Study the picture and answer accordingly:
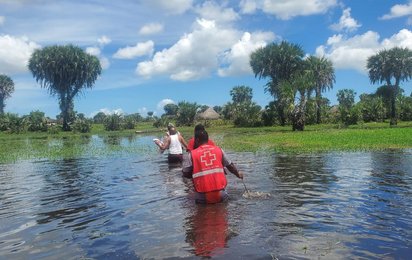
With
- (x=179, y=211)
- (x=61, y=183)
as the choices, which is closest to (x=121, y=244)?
(x=179, y=211)

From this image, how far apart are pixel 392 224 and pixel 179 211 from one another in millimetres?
4686

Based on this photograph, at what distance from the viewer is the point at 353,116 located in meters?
65.9

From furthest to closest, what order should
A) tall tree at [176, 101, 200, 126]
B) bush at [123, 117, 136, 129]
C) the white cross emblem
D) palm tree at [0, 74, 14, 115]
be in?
palm tree at [0, 74, 14, 115] < tall tree at [176, 101, 200, 126] < bush at [123, 117, 136, 129] < the white cross emblem

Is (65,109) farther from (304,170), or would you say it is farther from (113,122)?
(304,170)

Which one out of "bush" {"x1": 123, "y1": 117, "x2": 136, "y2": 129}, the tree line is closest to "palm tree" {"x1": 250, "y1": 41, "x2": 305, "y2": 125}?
the tree line

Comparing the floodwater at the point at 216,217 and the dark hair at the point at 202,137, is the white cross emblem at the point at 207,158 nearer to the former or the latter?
the dark hair at the point at 202,137

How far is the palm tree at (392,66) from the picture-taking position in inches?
2603

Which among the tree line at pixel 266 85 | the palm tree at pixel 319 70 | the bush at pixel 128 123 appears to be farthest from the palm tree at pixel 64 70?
the palm tree at pixel 319 70

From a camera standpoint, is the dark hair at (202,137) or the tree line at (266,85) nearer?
the dark hair at (202,137)

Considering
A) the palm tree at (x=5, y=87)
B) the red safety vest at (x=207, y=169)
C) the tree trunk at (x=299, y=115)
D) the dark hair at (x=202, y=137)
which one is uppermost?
the palm tree at (x=5, y=87)

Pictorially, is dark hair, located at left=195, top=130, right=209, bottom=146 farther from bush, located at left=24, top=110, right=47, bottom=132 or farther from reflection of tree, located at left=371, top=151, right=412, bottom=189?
bush, located at left=24, top=110, right=47, bottom=132

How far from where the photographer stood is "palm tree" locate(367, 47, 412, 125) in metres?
66.1

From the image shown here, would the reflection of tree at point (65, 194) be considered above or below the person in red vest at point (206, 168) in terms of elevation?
below

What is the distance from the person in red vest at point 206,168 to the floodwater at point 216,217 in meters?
0.46
